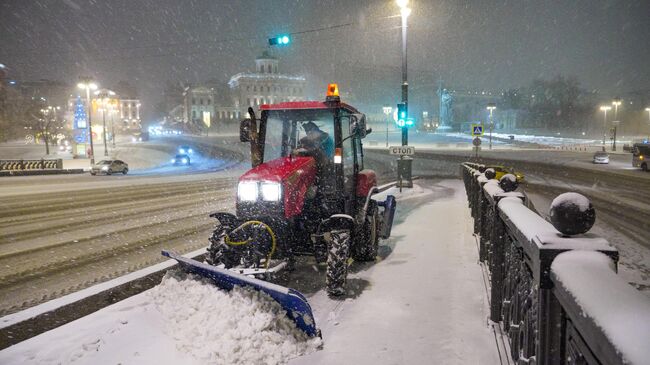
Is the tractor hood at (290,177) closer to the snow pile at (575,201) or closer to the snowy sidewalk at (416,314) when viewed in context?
the snowy sidewalk at (416,314)

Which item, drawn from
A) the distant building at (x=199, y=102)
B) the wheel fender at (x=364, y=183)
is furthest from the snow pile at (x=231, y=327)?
the distant building at (x=199, y=102)

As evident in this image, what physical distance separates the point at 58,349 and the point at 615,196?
66.3ft

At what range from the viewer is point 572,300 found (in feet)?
5.65

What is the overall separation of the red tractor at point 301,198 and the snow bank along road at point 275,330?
0.72m

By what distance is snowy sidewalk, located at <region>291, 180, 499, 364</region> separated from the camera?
432 centimetres

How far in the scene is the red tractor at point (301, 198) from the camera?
19.5 ft

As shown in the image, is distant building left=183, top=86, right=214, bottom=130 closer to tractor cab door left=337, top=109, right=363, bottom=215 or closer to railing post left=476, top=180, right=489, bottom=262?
tractor cab door left=337, top=109, right=363, bottom=215

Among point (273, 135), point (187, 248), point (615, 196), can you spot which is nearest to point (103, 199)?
point (187, 248)

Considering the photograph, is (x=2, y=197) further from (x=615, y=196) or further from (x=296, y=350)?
(x=615, y=196)

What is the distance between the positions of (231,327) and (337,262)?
1.93 meters

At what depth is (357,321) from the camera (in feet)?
17.0

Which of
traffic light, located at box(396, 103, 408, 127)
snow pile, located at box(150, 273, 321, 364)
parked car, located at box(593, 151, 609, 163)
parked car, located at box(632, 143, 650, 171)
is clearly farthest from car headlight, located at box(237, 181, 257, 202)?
parked car, located at box(593, 151, 609, 163)

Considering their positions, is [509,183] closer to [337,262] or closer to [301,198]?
[337,262]

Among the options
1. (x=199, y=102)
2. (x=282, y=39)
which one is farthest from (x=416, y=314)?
(x=199, y=102)
